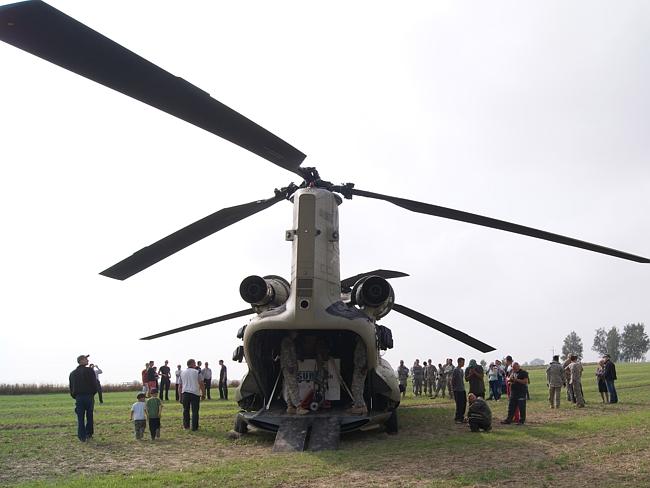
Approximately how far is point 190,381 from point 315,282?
4.26 m

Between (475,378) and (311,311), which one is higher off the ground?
(311,311)

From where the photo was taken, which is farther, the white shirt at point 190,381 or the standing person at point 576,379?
the standing person at point 576,379

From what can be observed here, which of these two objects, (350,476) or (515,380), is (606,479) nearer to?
(350,476)

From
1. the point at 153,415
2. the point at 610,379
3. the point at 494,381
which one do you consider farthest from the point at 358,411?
the point at 494,381

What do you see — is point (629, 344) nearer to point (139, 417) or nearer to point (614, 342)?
point (614, 342)

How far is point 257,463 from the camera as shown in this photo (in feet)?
26.1

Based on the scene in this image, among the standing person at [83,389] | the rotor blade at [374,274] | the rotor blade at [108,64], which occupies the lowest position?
the standing person at [83,389]

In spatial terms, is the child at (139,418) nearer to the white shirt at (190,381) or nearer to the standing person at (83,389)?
the standing person at (83,389)

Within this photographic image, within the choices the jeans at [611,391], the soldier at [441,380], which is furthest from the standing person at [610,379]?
the soldier at [441,380]

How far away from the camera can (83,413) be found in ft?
35.6

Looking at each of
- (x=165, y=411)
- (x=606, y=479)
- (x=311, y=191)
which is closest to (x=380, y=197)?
(x=311, y=191)

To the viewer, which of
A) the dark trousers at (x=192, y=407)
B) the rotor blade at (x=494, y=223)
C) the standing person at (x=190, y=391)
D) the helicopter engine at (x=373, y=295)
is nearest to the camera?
the rotor blade at (x=494, y=223)

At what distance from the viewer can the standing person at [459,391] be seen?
41.4ft

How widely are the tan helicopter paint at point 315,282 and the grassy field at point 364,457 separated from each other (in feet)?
6.27
